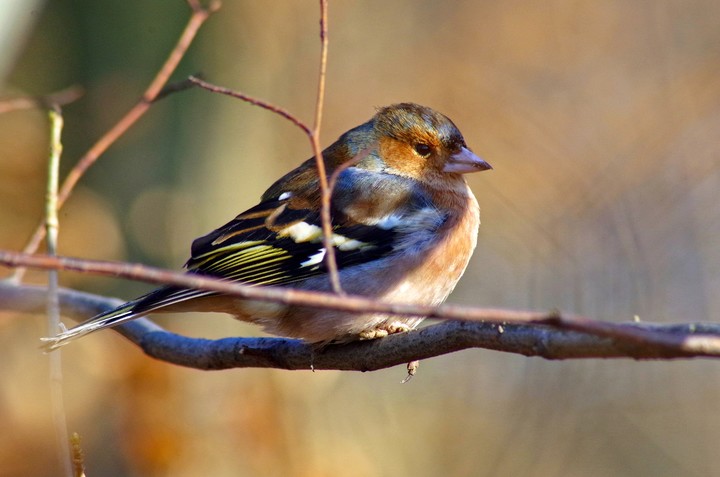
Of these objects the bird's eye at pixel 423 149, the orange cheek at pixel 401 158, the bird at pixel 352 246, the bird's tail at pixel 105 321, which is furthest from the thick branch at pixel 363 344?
the bird's eye at pixel 423 149

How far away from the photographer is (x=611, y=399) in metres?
8.35

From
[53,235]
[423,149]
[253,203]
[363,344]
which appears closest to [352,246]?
[363,344]

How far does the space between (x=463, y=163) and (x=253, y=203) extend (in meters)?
4.70

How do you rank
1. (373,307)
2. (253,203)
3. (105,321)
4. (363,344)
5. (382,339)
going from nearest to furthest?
(373,307), (382,339), (105,321), (363,344), (253,203)

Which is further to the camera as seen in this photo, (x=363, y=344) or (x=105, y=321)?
(x=363, y=344)

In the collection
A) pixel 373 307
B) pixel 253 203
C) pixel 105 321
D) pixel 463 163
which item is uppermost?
pixel 253 203

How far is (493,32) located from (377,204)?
9.36 metres

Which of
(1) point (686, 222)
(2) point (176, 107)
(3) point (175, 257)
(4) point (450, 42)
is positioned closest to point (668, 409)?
(1) point (686, 222)

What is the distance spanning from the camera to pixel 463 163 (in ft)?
14.9

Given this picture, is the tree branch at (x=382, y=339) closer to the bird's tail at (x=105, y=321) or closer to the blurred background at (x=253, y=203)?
the bird's tail at (x=105, y=321)

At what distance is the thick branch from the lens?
2.13 metres

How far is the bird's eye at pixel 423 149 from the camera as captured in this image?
4.59 meters

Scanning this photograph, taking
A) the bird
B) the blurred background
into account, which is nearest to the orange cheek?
the bird

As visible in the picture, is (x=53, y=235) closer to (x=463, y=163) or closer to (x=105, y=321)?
(x=105, y=321)
